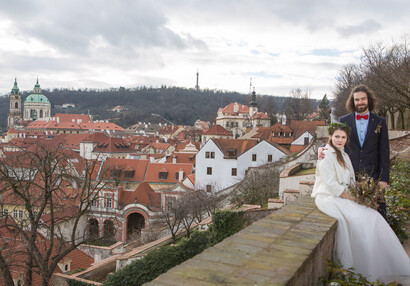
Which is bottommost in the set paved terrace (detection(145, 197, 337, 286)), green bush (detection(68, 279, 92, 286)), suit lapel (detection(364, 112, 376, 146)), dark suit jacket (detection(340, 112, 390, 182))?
green bush (detection(68, 279, 92, 286))

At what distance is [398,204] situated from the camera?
6.31 m

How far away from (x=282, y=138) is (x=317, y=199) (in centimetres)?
4364

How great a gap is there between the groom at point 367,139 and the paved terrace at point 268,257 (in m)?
1.41

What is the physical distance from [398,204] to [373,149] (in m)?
1.92

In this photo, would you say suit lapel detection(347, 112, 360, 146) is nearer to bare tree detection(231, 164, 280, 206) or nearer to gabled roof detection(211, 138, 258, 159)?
bare tree detection(231, 164, 280, 206)

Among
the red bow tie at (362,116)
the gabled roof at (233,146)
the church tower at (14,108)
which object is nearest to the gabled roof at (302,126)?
the gabled roof at (233,146)

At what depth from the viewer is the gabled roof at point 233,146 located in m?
37.6

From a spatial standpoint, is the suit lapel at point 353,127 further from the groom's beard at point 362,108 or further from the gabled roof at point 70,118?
the gabled roof at point 70,118

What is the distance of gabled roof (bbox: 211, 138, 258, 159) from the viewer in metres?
37.6

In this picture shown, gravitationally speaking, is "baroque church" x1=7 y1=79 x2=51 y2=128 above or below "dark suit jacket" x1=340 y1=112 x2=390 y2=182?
above

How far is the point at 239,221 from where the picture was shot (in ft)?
40.8

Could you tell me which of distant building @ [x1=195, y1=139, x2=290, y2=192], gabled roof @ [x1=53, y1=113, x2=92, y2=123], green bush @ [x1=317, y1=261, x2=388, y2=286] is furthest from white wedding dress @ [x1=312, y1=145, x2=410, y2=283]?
gabled roof @ [x1=53, y1=113, x2=92, y2=123]

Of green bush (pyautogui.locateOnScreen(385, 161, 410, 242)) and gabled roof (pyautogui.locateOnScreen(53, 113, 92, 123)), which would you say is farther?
gabled roof (pyautogui.locateOnScreen(53, 113, 92, 123))

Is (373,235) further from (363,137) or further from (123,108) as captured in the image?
A: (123,108)
